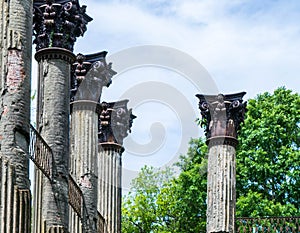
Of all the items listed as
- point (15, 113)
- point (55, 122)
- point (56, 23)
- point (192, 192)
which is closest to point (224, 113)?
point (56, 23)

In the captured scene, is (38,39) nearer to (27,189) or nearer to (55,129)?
(55,129)

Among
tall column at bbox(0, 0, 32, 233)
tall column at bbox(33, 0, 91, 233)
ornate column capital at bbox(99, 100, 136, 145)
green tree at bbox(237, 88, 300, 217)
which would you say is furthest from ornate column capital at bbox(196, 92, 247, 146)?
tall column at bbox(0, 0, 32, 233)

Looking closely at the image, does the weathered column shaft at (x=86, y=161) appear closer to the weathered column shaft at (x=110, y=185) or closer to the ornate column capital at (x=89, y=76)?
the ornate column capital at (x=89, y=76)

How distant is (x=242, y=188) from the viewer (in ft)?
116

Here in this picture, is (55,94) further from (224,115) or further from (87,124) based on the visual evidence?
(224,115)

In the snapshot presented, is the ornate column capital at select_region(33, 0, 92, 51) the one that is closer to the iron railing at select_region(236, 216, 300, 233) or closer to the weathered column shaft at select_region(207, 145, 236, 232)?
the weathered column shaft at select_region(207, 145, 236, 232)

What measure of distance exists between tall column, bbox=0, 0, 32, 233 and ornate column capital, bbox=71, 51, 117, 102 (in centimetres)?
772

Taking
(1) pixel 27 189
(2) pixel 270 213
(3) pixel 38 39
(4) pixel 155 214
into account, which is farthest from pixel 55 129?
(4) pixel 155 214

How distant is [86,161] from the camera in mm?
22500

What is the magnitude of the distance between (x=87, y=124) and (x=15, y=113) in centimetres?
823

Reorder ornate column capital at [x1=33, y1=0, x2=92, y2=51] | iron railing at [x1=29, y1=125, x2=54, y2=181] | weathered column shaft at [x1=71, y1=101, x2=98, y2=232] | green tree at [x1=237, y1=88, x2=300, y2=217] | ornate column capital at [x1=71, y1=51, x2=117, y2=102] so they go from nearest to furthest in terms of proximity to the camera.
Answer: iron railing at [x1=29, y1=125, x2=54, y2=181] < ornate column capital at [x1=33, y1=0, x2=92, y2=51] < weathered column shaft at [x1=71, y1=101, x2=98, y2=232] < ornate column capital at [x1=71, y1=51, x2=117, y2=102] < green tree at [x1=237, y1=88, x2=300, y2=217]

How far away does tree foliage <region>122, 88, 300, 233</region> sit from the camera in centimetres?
3462

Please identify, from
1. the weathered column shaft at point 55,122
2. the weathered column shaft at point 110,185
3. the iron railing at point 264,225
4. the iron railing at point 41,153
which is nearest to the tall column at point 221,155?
the iron railing at point 264,225

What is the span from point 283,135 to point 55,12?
58.5ft
